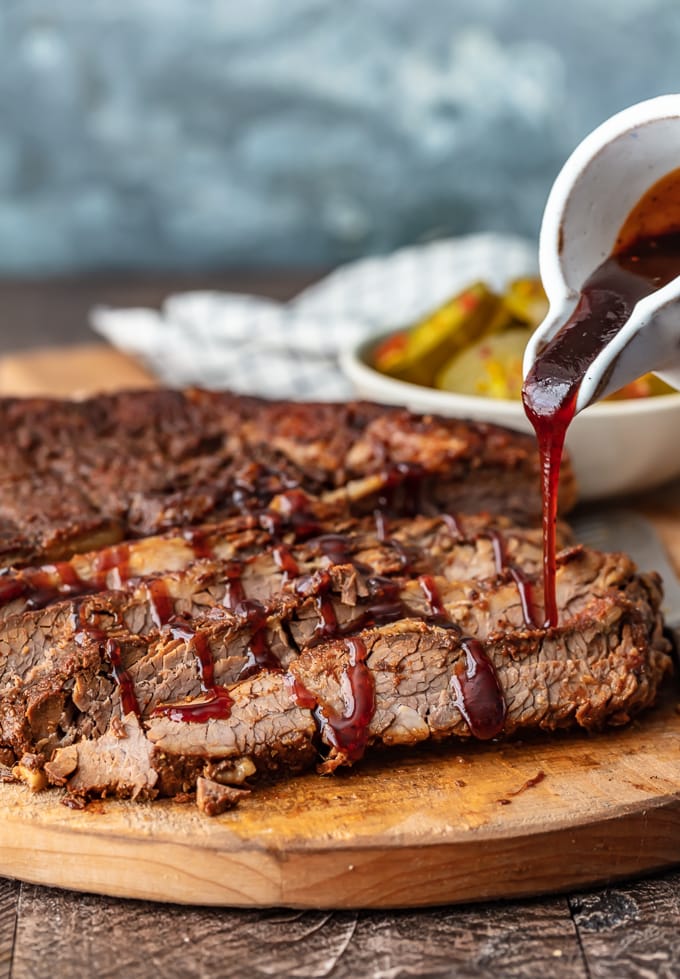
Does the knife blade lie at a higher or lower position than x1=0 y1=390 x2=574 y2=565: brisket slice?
lower

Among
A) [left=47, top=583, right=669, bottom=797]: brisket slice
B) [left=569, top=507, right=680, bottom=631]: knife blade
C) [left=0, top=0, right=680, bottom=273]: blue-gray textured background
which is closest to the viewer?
[left=47, top=583, right=669, bottom=797]: brisket slice

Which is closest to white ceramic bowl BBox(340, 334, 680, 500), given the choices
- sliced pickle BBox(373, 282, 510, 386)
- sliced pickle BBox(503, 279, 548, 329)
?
sliced pickle BBox(373, 282, 510, 386)

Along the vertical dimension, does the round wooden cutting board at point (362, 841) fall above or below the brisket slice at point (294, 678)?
below

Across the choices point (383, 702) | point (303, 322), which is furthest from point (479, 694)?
point (303, 322)

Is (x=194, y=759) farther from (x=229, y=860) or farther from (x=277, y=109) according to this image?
(x=277, y=109)

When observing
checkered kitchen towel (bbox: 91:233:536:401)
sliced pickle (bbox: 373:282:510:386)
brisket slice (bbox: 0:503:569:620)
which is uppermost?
checkered kitchen towel (bbox: 91:233:536:401)

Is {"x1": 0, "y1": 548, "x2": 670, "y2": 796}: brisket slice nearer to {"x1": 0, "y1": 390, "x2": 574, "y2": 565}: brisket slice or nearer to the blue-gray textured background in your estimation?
{"x1": 0, "y1": 390, "x2": 574, "y2": 565}: brisket slice

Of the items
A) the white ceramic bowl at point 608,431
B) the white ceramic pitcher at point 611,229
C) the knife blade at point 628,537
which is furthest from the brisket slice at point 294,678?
the white ceramic bowl at point 608,431

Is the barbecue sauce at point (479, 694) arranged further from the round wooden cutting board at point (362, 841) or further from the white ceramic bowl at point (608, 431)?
the white ceramic bowl at point (608, 431)
